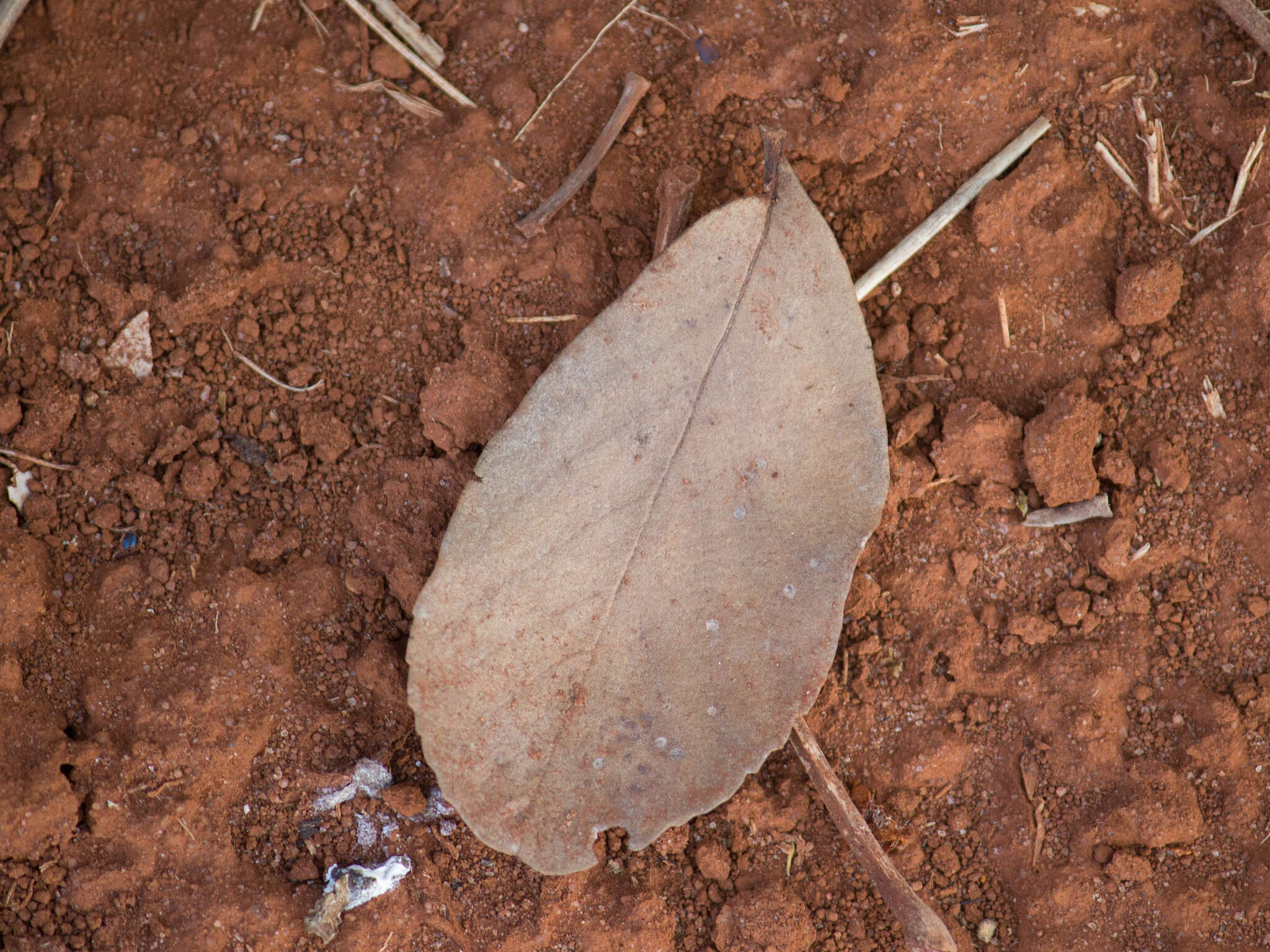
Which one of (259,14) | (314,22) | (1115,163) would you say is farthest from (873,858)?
(259,14)

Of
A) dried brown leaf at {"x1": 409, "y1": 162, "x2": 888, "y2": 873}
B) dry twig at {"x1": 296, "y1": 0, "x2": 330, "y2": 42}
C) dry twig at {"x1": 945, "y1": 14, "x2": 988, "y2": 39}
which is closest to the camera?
dried brown leaf at {"x1": 409, "y1": 162, "x2": 888, "y2": 873}

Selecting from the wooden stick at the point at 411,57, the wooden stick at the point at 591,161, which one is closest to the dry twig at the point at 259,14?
the wooden stick at the point at 411,57

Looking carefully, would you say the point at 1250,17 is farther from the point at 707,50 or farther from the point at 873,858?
the point at 873,858

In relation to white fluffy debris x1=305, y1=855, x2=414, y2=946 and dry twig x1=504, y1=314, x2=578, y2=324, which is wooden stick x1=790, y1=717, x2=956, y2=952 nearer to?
white fluffy debris x1=305, y1=855, x2=414, y2=946

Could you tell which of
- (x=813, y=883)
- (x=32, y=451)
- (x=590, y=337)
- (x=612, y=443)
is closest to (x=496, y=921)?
(x=813, y=883)

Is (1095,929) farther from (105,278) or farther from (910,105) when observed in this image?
(105,278)

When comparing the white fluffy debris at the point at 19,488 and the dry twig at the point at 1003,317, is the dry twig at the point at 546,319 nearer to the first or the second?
the dry twig at the point at 1003,317

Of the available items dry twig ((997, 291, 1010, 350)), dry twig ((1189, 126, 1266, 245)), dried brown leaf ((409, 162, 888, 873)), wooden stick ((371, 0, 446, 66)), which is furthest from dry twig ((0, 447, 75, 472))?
dry twig ((1189, 126, 1266, 245))
